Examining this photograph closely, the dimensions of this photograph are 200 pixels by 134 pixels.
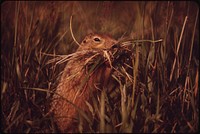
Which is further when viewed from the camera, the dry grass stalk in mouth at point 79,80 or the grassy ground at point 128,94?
the dry grass stalk in mouth at point 79,80

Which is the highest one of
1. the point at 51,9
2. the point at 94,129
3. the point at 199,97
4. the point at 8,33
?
the point at 51,9

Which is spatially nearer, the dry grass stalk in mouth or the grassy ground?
the grassy ground

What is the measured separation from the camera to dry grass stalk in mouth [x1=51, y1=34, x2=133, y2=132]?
231 cm

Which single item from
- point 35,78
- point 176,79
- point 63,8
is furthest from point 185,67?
point 63,8

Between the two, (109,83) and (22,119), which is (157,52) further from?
(22,119)

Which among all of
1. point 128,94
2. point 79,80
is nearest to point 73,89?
point 79,80

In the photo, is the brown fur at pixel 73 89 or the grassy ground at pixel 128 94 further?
the brown fur at pixel 73 89

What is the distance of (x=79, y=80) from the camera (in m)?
2.46

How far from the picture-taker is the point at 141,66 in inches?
94.0

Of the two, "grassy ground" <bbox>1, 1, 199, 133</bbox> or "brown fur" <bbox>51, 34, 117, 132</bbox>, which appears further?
"brown fur" <bbox>51, 34, 117, 132</bbox>

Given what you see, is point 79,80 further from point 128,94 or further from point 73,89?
point 128,94

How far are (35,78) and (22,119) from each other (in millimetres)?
509

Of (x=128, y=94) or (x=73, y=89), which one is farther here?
(x=73, y=89)

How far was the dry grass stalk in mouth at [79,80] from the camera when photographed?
Result: 2.31 meters
